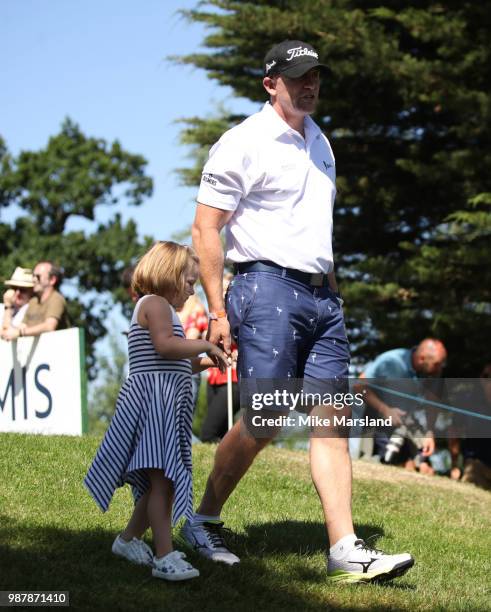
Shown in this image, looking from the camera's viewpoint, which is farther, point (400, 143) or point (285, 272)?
point (400, 143)

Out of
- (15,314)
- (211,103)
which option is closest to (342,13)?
(15,314)

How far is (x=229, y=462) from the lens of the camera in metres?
4.76

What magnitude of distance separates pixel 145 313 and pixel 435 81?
35.2 ft

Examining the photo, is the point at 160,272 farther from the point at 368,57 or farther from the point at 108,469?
the point at 368,57

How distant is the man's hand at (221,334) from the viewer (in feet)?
15.0

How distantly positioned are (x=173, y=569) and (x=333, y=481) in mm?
841

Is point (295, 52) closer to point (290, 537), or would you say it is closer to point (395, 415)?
point (290, 537)

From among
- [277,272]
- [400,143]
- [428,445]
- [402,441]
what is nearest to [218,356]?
[277,272]

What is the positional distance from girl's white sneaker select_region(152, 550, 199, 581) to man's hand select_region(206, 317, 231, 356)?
894 mm

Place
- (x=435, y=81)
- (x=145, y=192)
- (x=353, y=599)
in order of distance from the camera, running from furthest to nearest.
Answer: (x=145, y=192), (x=435, y=81), (x=353, y=599)

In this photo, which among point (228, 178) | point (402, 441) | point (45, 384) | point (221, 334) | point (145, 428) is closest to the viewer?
point (145, 428)

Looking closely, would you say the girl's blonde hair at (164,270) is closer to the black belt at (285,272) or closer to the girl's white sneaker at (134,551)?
the black belt at (285,272)

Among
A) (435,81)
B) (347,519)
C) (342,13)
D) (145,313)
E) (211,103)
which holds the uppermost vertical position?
(211,103)

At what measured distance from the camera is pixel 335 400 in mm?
4672
